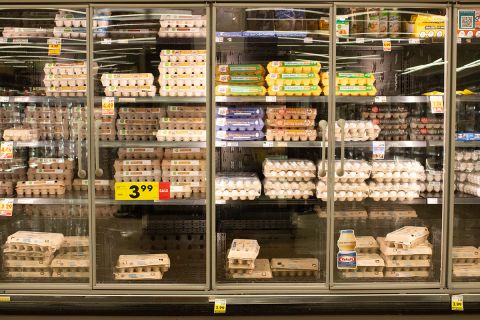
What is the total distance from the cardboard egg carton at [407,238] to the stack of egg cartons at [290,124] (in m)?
1.00

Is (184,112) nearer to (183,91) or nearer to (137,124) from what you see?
(183,91)

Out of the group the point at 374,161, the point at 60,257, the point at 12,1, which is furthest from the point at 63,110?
the point at 374,161

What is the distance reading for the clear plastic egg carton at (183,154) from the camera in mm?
3988

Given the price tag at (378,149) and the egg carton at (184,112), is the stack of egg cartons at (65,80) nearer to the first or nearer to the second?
the egg carton at (184,112)

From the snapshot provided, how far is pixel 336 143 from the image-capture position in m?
3.81

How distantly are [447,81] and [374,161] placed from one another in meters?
0.85

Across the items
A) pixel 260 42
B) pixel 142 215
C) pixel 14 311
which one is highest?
pixel 260 42

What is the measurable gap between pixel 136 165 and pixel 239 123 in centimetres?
91

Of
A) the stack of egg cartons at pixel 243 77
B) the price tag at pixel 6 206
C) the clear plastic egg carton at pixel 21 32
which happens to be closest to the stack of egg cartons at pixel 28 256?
the price tag at pixel 6 206

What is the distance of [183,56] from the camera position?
3820 millimetres

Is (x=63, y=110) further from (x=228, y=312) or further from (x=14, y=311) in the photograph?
(x=228, y=312)

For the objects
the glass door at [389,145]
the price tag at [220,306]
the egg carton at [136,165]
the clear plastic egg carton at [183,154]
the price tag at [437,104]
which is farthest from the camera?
the clear plastic egg carton at [183,154]

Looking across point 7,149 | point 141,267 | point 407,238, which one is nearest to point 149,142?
point 141,267

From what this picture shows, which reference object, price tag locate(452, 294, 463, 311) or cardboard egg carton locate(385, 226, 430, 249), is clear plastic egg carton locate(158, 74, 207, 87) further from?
price tag locate(452, 294, 463, 311)
